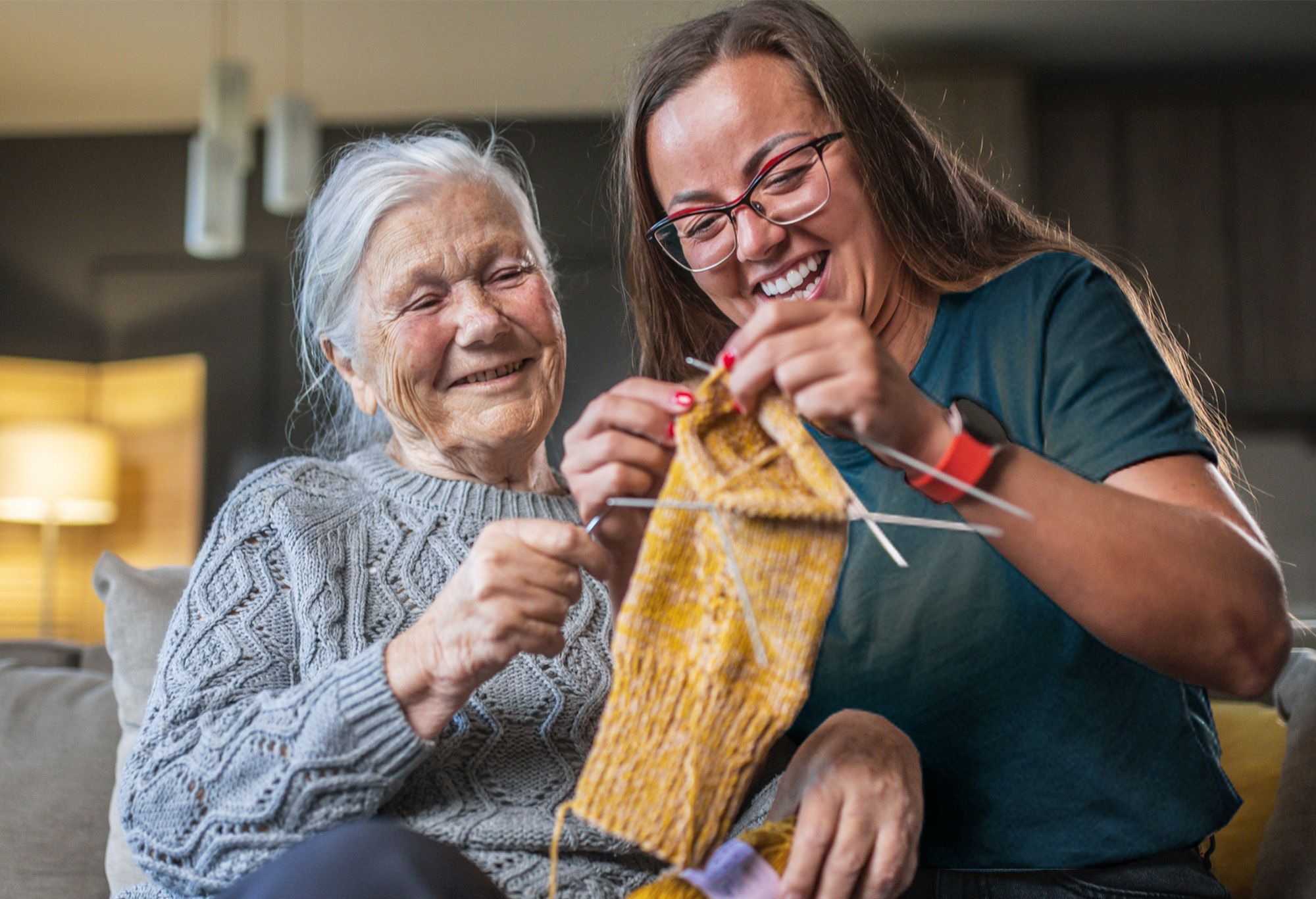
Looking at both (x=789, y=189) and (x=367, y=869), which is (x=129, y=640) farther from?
(x=789, y=189)

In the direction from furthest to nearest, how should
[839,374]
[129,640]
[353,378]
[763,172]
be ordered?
[129,640]
[353,378]
[763,172]
[839,374]

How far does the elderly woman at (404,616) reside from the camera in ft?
3.35

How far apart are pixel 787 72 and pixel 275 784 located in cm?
90

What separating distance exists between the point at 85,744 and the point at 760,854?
132cm

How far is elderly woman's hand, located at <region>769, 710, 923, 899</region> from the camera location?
3.18ft

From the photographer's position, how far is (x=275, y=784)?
1.08 meters

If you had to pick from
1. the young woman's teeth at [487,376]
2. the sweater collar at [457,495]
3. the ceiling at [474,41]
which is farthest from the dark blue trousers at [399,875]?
the ceiling at [474,41]

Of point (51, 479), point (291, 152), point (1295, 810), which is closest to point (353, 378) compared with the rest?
point (1295, 810)

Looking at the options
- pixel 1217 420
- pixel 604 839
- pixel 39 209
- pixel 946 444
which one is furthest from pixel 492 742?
pixel 39 209

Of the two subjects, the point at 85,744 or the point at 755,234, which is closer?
the point at 755,234

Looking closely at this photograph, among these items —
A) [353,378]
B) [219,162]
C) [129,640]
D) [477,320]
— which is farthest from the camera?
[219,162]

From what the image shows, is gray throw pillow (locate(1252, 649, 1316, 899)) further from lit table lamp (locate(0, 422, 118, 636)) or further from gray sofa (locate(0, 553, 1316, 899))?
lit table lamp (locate(0, 422, 118, 636))

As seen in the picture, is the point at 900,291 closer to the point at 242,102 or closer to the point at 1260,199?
the point at 242,102

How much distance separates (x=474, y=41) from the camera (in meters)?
4.40
